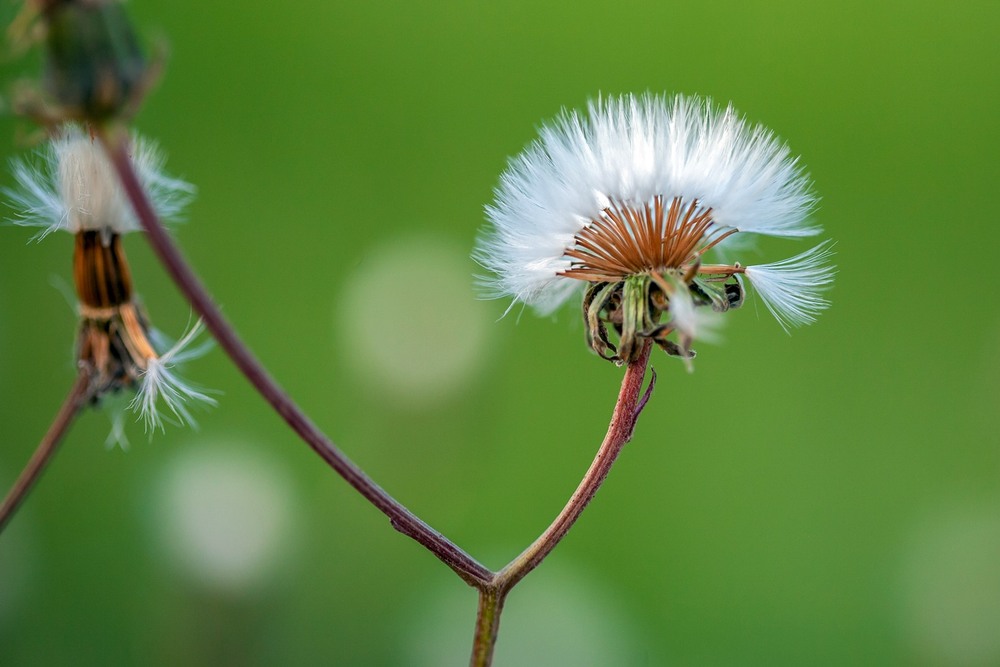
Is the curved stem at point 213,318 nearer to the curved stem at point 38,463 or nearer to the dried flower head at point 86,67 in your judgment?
the dried flower head at point 86,67

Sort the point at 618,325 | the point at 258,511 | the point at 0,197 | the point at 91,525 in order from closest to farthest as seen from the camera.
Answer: the point at 618,325, the point at 0,197, the point at 258,511, the point at 91,525

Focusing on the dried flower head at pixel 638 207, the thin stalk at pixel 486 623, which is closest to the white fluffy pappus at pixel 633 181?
the dried flower head at pixel 638 207

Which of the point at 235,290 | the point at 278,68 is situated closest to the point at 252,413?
the point at 235,290

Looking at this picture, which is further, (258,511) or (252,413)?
(252,413)

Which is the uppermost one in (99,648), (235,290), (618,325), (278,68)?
(278,68)

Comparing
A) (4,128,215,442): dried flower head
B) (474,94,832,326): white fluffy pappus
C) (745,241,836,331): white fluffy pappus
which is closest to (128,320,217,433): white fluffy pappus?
(4,128,215,442): dried flower head

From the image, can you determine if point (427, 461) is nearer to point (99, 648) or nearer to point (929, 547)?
point (99, 648)

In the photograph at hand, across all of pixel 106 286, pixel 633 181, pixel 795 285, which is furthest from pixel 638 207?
pixel 106 286
